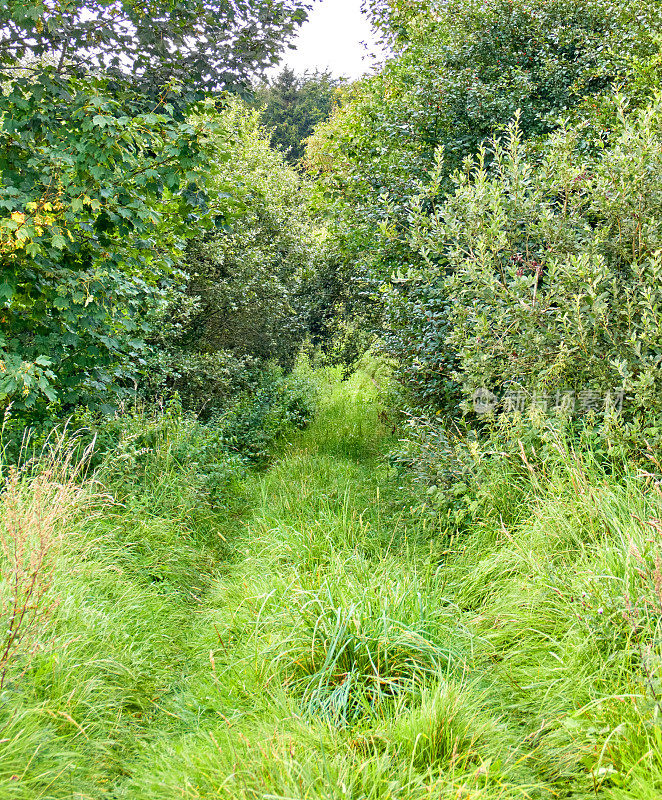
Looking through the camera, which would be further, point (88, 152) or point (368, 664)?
point (88, 152)

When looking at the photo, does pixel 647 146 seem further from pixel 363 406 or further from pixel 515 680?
pixel 363 406

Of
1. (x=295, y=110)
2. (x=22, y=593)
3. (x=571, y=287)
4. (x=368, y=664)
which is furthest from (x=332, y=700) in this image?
(x=295, y=110)

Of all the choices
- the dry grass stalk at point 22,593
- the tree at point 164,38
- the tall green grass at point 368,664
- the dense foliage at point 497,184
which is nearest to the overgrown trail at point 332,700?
the tall green grass at point 368,664

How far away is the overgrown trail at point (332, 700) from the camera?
2102mm

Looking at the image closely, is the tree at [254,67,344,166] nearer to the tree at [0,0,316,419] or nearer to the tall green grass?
the tree at [0,0,316,419]

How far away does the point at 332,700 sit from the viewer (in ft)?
8.14

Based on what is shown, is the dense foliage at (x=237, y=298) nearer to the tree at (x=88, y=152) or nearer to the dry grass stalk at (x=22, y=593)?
the tree at (x=88, y=152)

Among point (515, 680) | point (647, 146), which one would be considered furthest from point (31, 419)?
point (647, 146)

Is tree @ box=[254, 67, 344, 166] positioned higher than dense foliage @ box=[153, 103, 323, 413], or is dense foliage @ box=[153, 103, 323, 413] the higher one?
tree @ box=[254, 67, 344, 166]

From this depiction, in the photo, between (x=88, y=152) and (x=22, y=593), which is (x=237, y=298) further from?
(x=22, y=593)

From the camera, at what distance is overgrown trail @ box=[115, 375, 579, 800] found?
2102 millimetres

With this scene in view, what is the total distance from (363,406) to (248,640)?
6998 mm

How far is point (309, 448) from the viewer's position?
813 centimetres

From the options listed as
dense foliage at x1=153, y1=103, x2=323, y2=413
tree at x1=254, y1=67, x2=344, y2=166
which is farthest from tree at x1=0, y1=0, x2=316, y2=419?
tree at x1=254, y1=67, x2=344, y2=166
